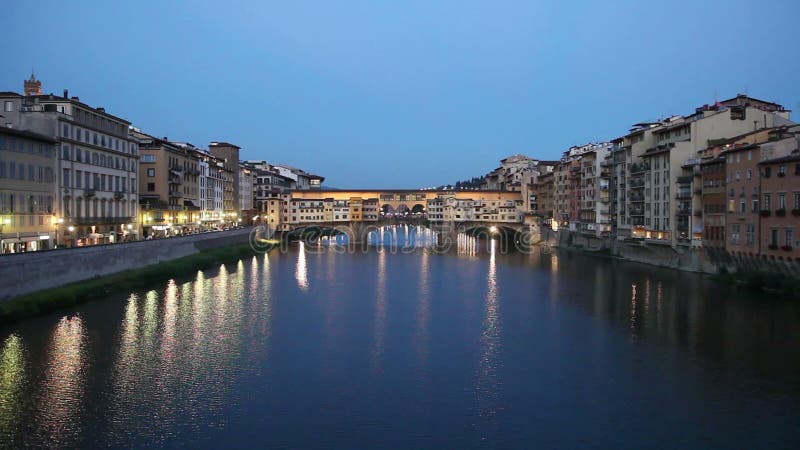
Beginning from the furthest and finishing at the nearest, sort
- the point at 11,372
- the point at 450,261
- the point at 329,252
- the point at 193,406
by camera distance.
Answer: the point at 329,252
the point at 450,261
the point at 11,372
the point at 193,406

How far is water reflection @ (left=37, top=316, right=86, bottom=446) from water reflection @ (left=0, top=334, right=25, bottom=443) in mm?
361

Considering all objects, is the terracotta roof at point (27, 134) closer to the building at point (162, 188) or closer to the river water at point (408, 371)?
the river water at point (408, 371)

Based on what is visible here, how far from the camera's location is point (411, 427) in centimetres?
1023

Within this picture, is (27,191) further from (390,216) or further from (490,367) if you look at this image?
(390,216)

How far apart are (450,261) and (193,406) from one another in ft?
84.5

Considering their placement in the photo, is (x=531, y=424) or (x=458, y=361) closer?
(x=531, y=424)

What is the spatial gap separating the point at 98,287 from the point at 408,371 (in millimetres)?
12020

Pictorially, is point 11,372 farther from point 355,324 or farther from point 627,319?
point 627,319

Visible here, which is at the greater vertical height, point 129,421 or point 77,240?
point 77,240

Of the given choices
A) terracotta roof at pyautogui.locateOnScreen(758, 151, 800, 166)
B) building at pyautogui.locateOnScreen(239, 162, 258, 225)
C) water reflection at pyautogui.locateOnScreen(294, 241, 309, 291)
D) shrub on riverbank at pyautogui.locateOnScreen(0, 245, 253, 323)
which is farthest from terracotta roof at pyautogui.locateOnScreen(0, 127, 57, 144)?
building at pyautogui.locateOnScreen(239, 162, 258, 225)

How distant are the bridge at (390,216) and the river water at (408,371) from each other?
2977 cm

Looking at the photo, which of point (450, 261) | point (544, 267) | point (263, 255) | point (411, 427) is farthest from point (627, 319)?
point (263, 255)

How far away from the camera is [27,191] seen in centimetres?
2133

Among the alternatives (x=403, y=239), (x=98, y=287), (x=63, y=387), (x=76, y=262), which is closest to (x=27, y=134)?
(x=76, y=262)
